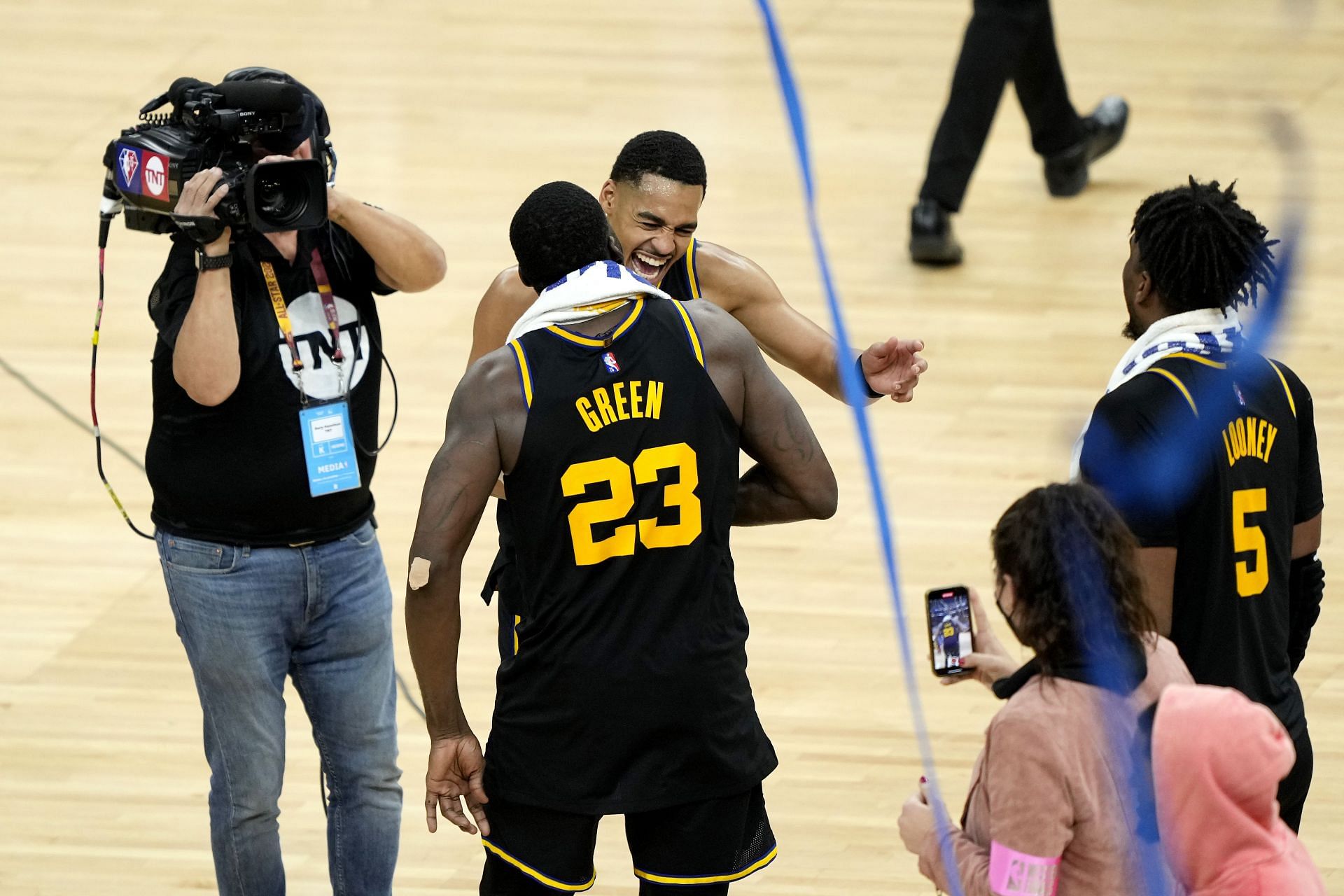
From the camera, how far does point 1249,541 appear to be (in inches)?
105

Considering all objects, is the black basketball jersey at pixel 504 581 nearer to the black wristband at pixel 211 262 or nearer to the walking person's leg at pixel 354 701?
the walking person's leg at pixel 354 701

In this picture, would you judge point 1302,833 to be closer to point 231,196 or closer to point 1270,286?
point 1270,286

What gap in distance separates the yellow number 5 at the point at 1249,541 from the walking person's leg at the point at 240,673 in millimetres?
1471

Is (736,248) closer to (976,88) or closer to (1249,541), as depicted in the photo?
(976,88)

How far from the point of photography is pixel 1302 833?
3.92 metres

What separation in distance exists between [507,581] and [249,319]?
0.65 m

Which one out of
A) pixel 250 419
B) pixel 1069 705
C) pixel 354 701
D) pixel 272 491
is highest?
pixel 250 419

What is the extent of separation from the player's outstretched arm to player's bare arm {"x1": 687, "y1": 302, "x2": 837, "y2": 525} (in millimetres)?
318

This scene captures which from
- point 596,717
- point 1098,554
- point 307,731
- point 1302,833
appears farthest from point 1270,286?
point 307,731

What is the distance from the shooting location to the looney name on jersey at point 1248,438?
2.64 meters

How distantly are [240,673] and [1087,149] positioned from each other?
5.19 metres

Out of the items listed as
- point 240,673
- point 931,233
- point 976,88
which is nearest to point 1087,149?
point 976,88

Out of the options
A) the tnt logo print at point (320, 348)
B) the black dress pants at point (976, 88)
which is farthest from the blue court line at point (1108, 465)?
the black dress pants at point (976, 88)

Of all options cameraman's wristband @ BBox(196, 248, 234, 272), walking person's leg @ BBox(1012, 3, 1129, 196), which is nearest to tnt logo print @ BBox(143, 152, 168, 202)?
cameraman's wristband @ BBox(196, 248, 234, 272)
